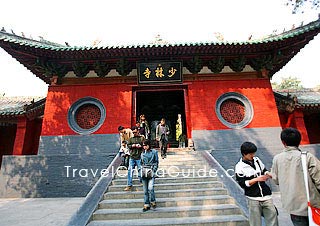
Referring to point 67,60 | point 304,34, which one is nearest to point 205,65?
point 304,34

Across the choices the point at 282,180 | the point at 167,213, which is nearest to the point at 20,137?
the point at 167,213

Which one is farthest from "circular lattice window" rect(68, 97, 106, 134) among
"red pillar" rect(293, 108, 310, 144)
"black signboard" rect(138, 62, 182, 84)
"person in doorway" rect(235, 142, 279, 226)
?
"red pillar" rect(293, 108, 310, 144)

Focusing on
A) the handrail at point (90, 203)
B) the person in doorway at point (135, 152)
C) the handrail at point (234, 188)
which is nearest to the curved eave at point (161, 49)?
the person in doorway at point (135, 152)

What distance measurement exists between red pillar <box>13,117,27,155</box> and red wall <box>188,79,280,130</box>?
7.59 meters

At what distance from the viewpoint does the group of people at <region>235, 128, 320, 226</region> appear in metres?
2.03

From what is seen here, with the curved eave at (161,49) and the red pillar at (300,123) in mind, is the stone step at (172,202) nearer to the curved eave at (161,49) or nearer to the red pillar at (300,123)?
the curved eave at (161,49)

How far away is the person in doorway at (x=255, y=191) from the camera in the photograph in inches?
100

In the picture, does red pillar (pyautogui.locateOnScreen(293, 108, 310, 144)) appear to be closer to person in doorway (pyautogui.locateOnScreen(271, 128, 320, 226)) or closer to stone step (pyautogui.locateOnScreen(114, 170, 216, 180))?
stone step (pyautogui.locateOnScreen(114, 170, 216, 180))

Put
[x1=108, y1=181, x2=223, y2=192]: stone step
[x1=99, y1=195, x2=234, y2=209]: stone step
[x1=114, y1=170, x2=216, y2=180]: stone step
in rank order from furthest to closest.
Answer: [x1=114, y1=170, x2=216, y2=180]: stone step < [x1=108, y1=181, x2=223, y2=192]: stone step < [x1=99, y1=195, x2=234, y2=209]: stone step

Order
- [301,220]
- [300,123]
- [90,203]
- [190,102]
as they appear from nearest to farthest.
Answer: [301,220], [90,203], [190,102], [300,123]

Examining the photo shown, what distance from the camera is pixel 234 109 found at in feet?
29.5

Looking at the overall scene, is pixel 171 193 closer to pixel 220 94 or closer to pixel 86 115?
pixel 220 94

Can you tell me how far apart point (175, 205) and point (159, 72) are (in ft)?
18.7

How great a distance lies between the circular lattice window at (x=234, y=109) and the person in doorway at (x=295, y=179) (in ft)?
21.6
